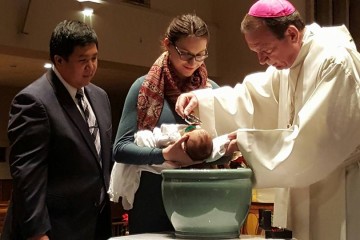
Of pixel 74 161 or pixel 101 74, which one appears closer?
pixel 74 161

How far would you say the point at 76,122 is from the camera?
224 cm

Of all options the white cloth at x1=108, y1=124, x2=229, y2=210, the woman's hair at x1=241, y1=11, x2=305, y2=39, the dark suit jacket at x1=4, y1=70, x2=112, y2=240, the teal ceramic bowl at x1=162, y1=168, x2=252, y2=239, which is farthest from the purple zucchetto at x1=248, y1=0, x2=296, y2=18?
the dark suit jacket at x1=4, y1=70, x2=112, y2=240

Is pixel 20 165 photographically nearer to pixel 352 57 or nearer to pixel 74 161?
pixel 74 161

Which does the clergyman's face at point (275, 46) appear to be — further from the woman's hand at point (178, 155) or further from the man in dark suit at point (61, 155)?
the man in dark suit at point (61, 155)

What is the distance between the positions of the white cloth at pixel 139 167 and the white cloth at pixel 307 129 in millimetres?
177

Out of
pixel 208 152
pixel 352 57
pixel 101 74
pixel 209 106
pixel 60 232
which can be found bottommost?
pixel 60 232

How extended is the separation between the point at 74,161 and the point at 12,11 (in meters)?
5.41

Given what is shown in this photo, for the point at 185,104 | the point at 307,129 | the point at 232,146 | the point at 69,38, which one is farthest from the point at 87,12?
the point at 307,129

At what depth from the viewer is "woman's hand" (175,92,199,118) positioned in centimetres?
207

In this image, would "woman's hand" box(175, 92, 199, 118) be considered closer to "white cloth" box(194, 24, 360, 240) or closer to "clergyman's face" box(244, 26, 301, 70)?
"white cloth" box(194, 24, 360, 240)

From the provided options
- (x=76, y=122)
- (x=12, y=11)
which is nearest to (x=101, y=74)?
(x=12, y=11)

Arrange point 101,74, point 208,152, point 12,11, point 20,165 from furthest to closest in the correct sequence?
point 101,74 < point 12,11 < point 20,165 < point 208,152

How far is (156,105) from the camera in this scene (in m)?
2.11

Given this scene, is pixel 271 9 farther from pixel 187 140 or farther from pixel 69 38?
pixel 69 38
